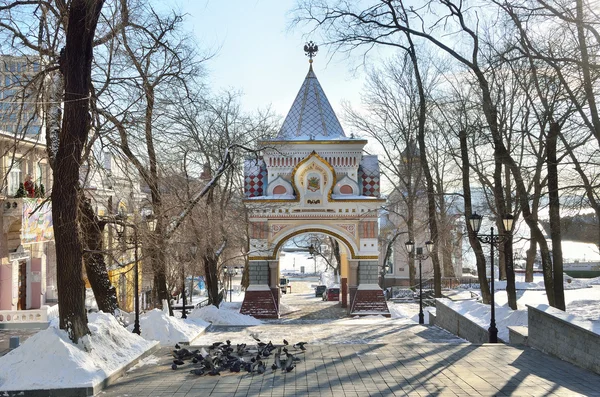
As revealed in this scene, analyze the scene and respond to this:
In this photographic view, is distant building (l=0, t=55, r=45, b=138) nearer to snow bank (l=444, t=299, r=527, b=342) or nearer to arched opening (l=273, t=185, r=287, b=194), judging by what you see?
snow bank (l=444, t=299, r=527, b=342)

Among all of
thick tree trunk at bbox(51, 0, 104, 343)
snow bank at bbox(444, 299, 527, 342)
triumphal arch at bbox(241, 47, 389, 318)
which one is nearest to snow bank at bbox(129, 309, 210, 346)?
thick tree trunk at bbox(51, 0, 104, 343)

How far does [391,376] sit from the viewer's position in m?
10.3

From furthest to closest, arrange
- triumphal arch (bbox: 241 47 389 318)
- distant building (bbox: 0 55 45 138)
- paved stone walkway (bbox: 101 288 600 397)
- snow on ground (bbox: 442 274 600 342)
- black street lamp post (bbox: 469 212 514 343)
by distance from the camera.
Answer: triumphal arch (bbox: 241 47 389 318)
snow on ground (bbox: 442 274 600 342)
black street lamp post (bbox: 469 212 514 343)
distant building (bbox: 0 55 45 138)
paved stone walkway (bbox: 101 288 600 397)

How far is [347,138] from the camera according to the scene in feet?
87.8

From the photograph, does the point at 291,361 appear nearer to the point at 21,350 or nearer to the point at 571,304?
the point at 21,350

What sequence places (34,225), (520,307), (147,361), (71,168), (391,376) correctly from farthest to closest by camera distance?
(34,225) → (520,307) → (147,361) → (71,168) → (391,376)

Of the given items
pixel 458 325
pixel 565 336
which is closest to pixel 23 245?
pixel 458 325

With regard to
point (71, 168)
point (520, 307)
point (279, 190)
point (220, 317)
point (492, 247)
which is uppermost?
point (279, 190)

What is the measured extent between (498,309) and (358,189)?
926 cm

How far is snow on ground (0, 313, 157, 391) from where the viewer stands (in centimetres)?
922

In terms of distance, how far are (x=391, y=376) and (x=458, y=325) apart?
31.9ft

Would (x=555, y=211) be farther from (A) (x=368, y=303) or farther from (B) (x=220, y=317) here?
(B) (x=220, y=317)

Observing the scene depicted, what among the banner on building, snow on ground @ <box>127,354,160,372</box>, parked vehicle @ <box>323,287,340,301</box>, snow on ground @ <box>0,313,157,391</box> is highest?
the banner on building

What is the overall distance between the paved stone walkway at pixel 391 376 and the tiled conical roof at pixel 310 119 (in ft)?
48.7
